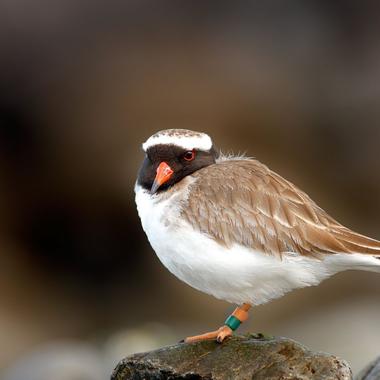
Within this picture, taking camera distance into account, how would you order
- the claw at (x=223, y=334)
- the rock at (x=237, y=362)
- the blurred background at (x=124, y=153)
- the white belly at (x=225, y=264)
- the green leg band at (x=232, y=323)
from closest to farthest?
the rock at (x=237, y=362) → the white belly at (x=225, y=264) → the claw at (x=223, y=334) → the green leg band at (x=232, y=323) → the blurred background at (x=124, y=153)

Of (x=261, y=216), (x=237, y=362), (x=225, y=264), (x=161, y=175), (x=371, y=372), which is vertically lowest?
(x=371, y=372)

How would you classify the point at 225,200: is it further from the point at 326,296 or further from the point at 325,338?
the point at 326,296

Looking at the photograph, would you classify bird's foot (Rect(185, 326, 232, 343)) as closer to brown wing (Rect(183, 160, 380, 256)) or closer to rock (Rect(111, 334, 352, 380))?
rock (Rect(111, 334, 352, 380))

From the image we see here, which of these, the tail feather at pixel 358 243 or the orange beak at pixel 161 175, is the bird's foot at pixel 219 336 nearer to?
the tail feather at pixel 358 243

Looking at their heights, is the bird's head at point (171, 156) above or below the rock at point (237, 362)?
above

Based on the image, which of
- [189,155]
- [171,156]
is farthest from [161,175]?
[189,155]

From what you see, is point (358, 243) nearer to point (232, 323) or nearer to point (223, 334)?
point (232, 323)

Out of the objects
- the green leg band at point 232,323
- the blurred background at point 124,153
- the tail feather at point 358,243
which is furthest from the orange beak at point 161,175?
the blurred background at point 124,153
